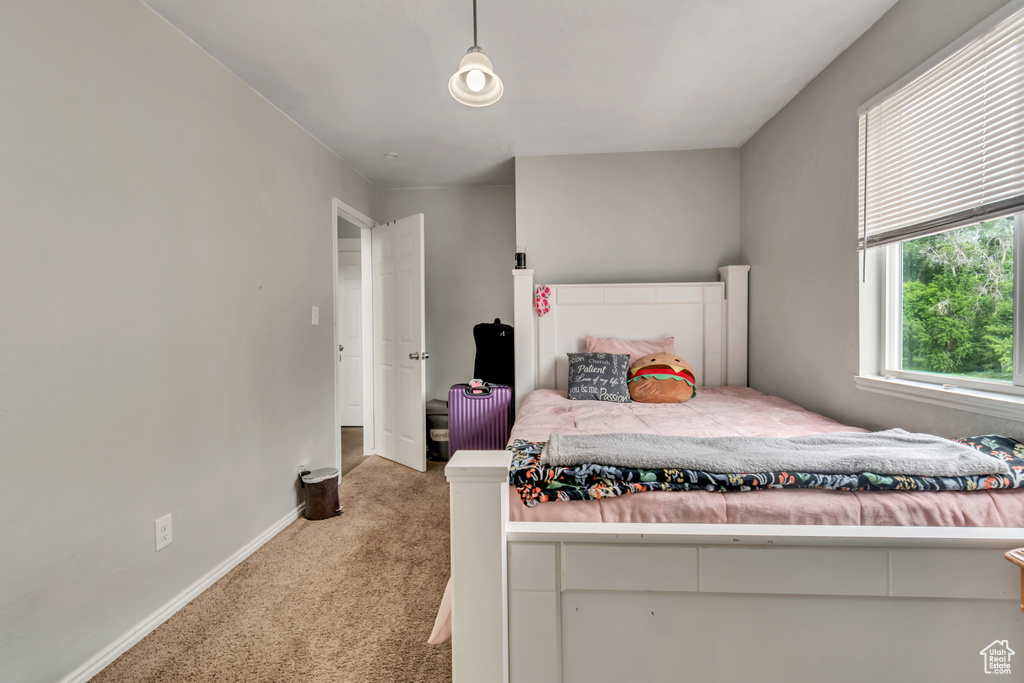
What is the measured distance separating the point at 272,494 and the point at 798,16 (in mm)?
3323

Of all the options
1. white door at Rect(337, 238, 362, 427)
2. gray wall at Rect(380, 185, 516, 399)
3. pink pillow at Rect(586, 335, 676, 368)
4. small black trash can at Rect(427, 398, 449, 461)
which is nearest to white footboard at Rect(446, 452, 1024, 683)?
pink pillow at Rect(586, 335, 676, 368)

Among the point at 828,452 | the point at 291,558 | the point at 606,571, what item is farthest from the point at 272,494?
the point at 828,452

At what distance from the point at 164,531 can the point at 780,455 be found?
2159 millimetres

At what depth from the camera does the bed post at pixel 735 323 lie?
10.3 ft

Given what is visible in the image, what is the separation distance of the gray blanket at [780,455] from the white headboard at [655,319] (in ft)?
5.98

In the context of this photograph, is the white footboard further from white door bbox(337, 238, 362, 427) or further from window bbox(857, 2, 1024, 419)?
white door bbox(337, 238, 362, 427)

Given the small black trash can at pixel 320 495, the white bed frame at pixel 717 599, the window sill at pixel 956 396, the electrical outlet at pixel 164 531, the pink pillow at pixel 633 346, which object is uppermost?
the pink pillow at pixel 633 346

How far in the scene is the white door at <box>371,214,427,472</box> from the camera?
133 inches

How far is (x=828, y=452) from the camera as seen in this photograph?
122 cm

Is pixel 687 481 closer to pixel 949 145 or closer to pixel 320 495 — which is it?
pixel 949 145

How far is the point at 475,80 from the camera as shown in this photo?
56.6 inches

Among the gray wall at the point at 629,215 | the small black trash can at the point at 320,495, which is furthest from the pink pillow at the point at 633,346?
the small black trash can at the point at 320,495

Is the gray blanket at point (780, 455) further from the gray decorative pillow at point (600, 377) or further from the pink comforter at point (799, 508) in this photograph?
the gray decorative pillow at point (600, 377)

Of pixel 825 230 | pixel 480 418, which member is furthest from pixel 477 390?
pixel 825 230
